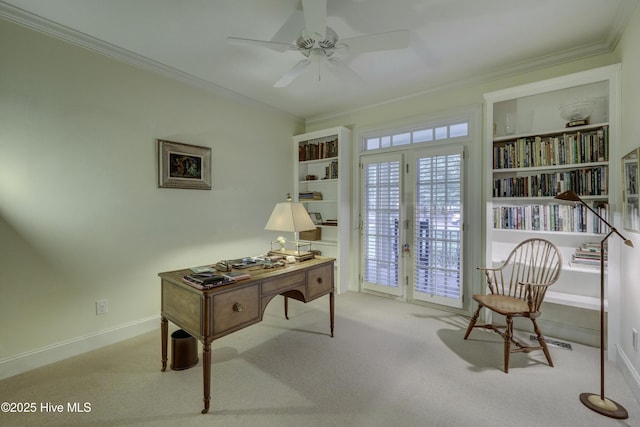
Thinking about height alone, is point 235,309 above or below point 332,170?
below

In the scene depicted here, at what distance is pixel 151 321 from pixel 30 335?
877 mm

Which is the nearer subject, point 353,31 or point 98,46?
point 353,31

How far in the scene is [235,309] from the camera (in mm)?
1800

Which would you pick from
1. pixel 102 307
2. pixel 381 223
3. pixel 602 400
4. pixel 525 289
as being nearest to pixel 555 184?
pixel 525 289

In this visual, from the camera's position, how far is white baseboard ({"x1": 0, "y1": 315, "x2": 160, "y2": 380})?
208cm

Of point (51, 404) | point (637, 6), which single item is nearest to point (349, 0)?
point (637, 6)

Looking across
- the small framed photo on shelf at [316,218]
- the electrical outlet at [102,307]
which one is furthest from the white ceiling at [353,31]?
the electrical outlet at [102,307]

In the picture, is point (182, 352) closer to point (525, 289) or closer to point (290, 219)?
point (290, 219)

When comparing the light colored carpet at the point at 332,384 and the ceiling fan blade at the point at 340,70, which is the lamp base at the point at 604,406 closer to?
the light colored carpet at the point at 332,384

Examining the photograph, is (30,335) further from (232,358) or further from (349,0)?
(349,0)

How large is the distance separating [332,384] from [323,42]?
2488mm

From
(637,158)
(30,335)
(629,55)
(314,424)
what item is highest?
(629,55)

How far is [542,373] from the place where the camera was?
209 centimetres

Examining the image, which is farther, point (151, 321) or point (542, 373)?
point (151, 321)
